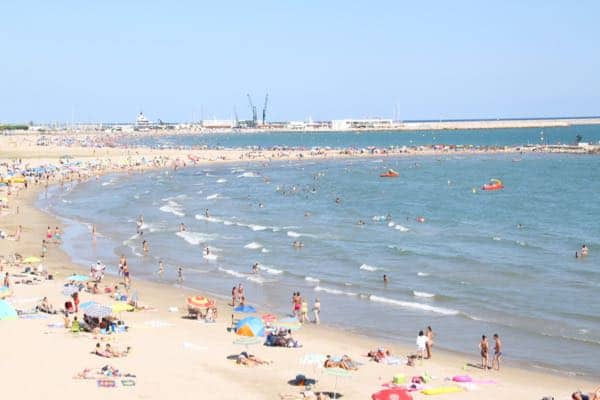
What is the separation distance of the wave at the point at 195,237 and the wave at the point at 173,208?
1089 centimetres

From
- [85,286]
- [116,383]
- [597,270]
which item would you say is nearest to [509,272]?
[597,270]

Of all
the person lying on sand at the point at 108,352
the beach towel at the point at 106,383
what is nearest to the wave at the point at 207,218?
the person lying on sand at the point at 108,352

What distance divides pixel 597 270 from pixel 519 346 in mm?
13736

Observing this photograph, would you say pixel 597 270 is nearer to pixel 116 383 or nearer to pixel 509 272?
pixel 509 272

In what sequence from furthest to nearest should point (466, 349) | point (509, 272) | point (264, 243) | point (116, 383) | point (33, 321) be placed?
point (264, 243) → point (509, 272) → point (33, 321) → point (466, 349) → point (116, 383)

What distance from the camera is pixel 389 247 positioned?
46.2 metres

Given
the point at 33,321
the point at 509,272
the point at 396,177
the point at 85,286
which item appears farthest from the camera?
the point at 396,177

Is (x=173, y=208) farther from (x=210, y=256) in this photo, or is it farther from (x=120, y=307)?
(x=120, y=307)

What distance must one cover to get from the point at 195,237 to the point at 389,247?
12.8m

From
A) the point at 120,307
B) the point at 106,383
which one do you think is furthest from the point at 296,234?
the point at 106,383

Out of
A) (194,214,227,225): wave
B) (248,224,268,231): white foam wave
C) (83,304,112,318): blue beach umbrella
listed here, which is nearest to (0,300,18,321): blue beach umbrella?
(83,304,112,318): blue beach umbrella

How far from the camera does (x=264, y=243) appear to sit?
48438 millimetres

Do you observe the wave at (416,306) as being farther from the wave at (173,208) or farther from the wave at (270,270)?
the wave at (173,208)

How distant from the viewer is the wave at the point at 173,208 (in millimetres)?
65406
